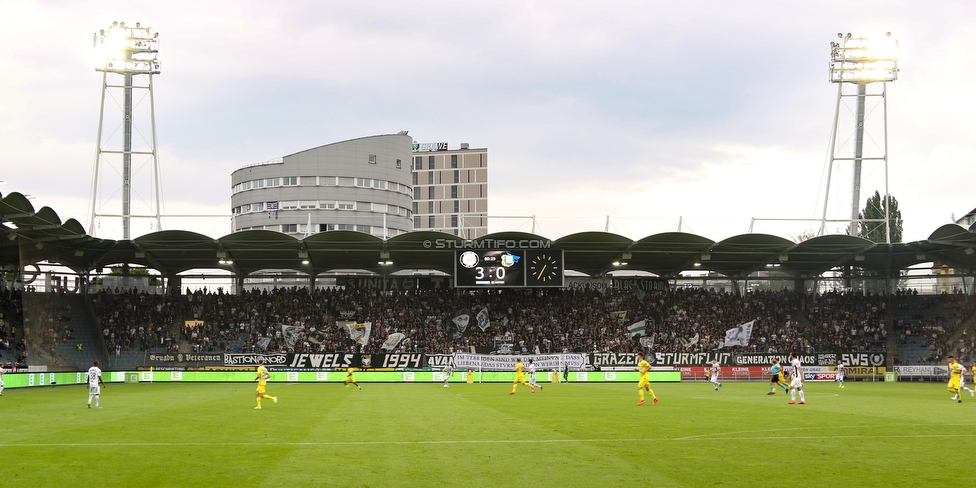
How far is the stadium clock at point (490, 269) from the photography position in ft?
189

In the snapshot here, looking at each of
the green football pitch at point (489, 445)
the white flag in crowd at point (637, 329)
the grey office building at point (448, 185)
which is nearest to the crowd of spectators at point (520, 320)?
the white flag in crowd at point (637, 329)

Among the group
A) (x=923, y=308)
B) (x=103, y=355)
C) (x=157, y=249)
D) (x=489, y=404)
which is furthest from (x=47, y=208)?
(x=923, y=308)

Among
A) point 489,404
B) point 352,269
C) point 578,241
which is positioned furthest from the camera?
point 352,269

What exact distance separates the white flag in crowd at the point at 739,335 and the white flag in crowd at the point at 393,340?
25.6m

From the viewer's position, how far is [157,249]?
58062mm

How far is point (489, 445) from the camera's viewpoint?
56.6ft

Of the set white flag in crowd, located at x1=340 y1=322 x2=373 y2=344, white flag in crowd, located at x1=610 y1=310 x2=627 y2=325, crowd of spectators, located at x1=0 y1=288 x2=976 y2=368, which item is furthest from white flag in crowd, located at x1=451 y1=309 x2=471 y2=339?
white flag in crowd, located at x1=610 y1=310 x2=627 y2=325

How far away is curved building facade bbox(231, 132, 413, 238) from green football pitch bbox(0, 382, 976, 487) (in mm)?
78921

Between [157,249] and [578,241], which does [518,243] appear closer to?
[578,241]

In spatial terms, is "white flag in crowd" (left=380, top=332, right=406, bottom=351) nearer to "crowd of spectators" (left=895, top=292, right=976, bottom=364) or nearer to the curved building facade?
"crowd of spectators" (left=895, top=292, right=976, bottom=364)

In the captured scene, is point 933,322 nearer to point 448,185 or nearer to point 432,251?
point 432,251

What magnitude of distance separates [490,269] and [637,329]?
14.2m

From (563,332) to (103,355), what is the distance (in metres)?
35.2

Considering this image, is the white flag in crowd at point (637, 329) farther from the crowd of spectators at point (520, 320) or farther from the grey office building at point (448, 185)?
the grey office building at point (448, 185)
